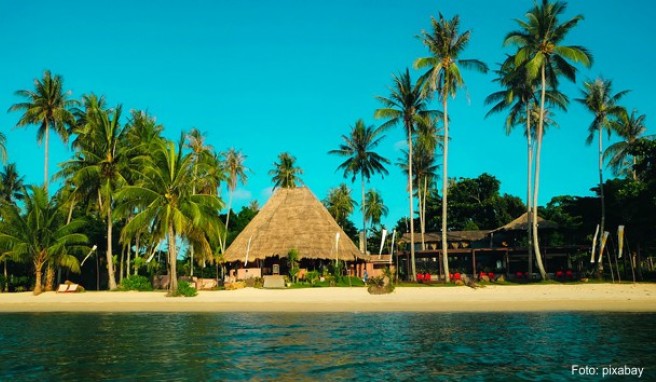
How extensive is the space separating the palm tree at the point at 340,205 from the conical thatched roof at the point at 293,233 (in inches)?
816

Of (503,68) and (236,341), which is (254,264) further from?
(236,341)

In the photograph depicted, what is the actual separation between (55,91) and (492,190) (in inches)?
1684

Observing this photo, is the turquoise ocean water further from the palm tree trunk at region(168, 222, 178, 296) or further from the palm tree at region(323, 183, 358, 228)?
the palm tree at region(323, 183, 358, 228)

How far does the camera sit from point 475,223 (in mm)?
56781

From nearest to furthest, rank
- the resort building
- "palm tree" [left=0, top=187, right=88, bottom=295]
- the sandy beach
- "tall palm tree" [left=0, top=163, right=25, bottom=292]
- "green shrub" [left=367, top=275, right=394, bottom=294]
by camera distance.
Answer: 1. the sandy beach
2. "green shrub" [left=367, top=275, right=394, bottom=294]
3. "palm tree" [left=0, top=187, right=88, bottom=295]
4. the resort building
5. "tall palm tree" [left=0, top=163, right=25, bottom=292]

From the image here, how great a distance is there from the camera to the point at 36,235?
29.9 metres

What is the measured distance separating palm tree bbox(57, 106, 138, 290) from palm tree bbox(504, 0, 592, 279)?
76.1 ft

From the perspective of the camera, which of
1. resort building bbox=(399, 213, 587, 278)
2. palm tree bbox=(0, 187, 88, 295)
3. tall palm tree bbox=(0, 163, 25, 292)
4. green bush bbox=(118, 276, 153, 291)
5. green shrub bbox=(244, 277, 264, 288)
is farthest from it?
tall palm tree bbox=(0, 163, 25, 292)

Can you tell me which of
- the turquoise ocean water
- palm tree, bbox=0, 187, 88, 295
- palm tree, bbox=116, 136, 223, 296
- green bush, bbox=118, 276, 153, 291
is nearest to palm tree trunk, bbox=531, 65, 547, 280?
the turquoise ocean water

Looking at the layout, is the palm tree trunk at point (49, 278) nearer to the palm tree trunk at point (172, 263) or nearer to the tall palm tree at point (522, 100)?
the palm tree trunk at point (172, 263)

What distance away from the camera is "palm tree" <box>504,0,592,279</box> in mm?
30859

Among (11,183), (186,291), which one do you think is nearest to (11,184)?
(11,183)

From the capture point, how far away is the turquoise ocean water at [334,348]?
9.14m

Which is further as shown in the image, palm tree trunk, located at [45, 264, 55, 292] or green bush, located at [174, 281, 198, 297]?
palm tree trunk, located at [45, 264, 55, 292]
